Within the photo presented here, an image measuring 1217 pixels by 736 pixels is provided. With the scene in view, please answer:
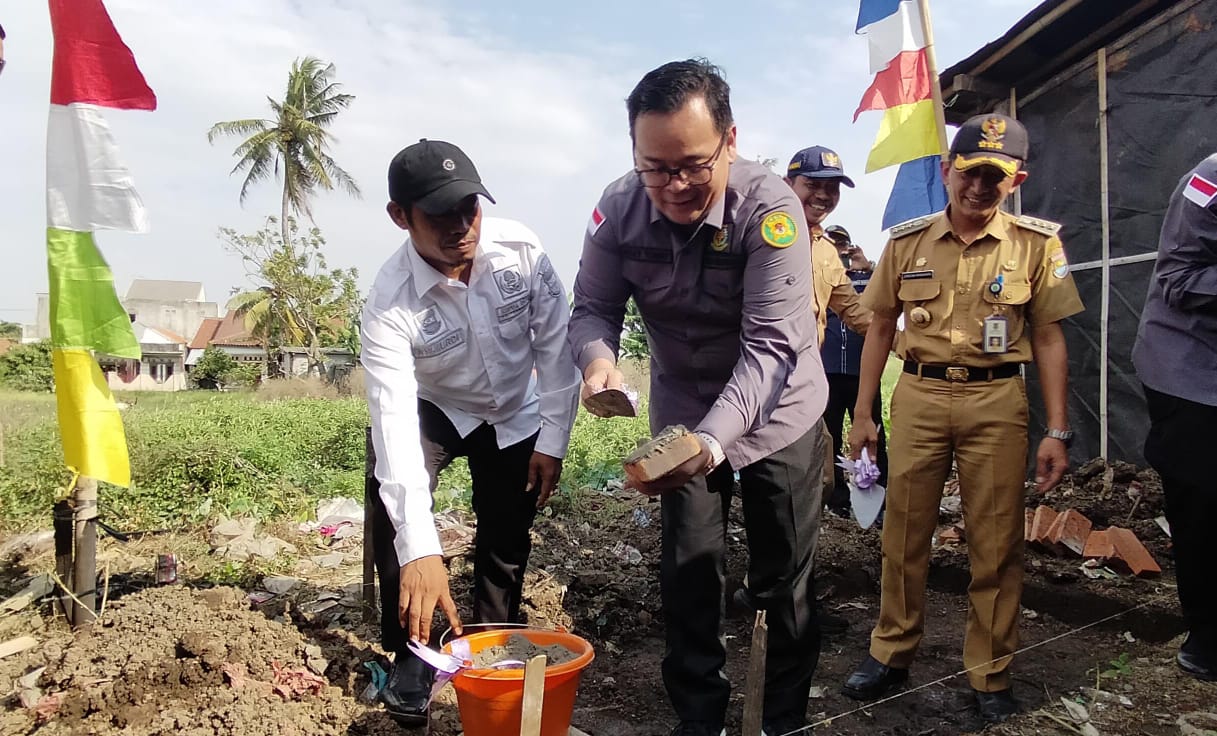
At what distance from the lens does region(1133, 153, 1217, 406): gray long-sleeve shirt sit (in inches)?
98.3

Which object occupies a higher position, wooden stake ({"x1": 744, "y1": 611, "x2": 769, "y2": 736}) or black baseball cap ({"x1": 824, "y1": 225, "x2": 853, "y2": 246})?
black baseball cap ({"x1": 824, "y1": 225, "x2": 853, "y2": 246})

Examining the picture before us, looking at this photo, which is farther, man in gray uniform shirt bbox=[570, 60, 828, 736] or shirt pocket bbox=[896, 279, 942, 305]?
shirt pocket bbox=[896, 279, 942, 305]

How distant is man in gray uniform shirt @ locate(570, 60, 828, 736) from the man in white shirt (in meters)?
0.37

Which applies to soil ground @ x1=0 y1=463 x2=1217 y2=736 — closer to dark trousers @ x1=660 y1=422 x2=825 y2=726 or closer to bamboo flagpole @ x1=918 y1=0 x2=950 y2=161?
dark trousers @ x1=660 y1=422 x2=825 y2=726

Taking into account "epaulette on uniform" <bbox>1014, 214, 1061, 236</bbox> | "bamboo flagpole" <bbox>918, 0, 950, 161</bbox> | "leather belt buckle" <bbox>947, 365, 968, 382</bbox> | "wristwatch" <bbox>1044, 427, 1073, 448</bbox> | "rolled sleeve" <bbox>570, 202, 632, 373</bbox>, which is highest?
"bamboo flagpole" <bbox>918, 0, 950, 161</bbox>

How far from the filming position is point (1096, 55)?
5059mm

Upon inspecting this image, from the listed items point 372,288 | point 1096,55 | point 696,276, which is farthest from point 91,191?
point 1096,55

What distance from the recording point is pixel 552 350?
275 centimetres

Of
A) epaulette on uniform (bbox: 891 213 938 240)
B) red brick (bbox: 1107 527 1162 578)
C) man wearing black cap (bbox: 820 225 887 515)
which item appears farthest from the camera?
man wearing black cap (bbox: 820 225 887 515)

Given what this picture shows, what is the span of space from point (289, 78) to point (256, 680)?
3146 cm

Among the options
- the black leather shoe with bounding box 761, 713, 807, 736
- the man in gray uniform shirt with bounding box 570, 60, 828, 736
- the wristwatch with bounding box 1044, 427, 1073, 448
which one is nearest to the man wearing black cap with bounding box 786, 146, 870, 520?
the wristwatch with bounding box 1044, 427, 1073, 448

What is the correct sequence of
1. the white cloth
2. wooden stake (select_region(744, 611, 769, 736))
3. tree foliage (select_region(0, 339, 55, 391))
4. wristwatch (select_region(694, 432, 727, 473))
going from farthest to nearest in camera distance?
tree foliage (select_region(0, 339, 55, 391)) < the white cloth < wristwatch (select_region(694, 432, 727, 473)) < wooden stake (select_region(744, 611, 769, 736))

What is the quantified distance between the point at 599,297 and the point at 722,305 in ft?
1.25

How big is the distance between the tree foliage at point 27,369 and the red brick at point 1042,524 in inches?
1137
